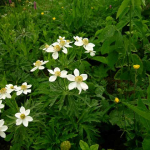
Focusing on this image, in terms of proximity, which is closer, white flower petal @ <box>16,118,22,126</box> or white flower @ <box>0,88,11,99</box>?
white flower petal @ <box>16,118,22,126</box>

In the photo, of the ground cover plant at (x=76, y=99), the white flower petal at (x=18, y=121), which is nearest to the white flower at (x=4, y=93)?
the ground cover plant at (x=76, y=99)

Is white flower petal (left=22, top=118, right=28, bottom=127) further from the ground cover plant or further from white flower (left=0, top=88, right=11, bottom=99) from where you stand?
white flower (left=0, top=88, right=11, bottom=99)

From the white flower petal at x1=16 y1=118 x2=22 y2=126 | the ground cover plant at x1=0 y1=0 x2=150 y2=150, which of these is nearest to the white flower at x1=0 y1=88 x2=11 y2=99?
the ground cover plant at x1=0 y1=0 x2=150 y2=150

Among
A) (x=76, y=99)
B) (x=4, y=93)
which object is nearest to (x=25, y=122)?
(x=4, y=93)

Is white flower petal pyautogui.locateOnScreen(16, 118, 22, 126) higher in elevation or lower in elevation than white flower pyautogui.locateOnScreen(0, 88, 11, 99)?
lower

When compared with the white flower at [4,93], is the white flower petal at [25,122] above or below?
below

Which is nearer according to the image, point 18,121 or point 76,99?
point 18,121

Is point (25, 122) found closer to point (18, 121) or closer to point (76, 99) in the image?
point (18, 121)

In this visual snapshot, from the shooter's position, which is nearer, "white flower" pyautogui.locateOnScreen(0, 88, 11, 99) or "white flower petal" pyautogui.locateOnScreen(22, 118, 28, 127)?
"white flower petal" pyautogui.locateOnScreen(22, 118, 28, 127)

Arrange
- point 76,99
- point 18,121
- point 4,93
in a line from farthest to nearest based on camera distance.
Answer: point 76,99, point 4,93, point 18,121

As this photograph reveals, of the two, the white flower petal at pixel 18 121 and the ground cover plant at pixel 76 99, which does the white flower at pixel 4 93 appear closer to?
→ the ground cover plant at pixel 76 99

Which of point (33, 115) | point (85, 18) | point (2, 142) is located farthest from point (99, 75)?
point (85, 18)
